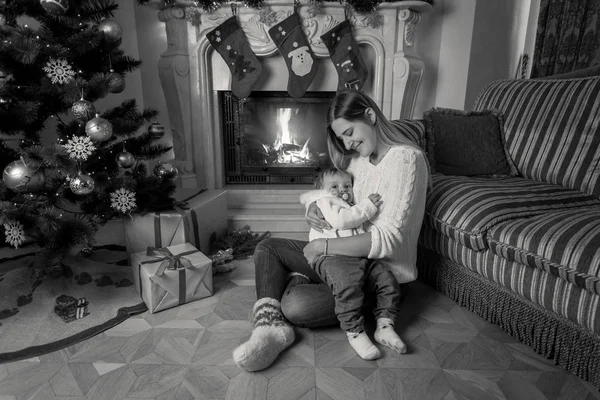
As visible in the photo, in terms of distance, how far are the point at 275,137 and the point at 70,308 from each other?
5.60ft

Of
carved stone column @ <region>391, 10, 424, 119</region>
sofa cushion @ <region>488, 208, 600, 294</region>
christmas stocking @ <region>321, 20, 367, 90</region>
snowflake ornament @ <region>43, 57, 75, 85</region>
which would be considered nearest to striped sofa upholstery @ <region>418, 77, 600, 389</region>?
sofa cushion @ <region>488, 208, 600, 294</region>

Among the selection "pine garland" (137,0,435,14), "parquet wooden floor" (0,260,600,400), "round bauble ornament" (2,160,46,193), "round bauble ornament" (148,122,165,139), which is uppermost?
"pine garland" (137,0,435,14)

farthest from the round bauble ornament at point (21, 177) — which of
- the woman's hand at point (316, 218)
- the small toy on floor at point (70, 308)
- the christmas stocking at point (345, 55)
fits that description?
the christmas stocking at point (345, 55)

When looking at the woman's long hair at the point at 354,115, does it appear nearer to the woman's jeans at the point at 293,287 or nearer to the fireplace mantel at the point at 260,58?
the woman's jeans at the point at 293,287

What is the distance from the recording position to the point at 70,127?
5.16ft

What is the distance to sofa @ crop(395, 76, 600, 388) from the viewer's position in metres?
1.09

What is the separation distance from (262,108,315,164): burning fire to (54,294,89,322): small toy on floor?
62.6 inches

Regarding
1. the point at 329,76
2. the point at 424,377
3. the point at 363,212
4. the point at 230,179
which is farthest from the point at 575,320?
the point at 230,179

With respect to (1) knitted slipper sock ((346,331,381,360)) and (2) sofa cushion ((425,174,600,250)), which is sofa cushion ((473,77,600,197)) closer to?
(2) sofa cushion ((425,174,600,250))

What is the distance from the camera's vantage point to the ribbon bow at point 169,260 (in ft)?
4.81

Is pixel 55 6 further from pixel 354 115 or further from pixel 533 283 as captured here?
pixel 533 283

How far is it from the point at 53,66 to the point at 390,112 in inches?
72.7

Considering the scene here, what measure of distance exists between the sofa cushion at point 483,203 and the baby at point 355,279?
31cm

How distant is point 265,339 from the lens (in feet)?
3.86
